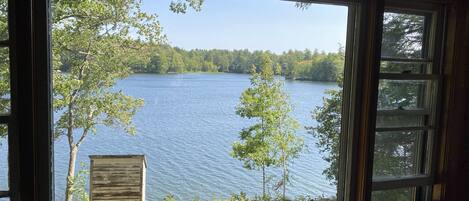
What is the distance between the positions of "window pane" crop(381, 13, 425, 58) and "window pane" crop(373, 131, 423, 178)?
18.9 inches

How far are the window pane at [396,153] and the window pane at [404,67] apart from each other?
0.37 m

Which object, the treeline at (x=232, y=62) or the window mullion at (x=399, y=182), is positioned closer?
the window mullion at (x=399, y=182)

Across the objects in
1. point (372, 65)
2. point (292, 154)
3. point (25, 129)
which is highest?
point (372, 65)

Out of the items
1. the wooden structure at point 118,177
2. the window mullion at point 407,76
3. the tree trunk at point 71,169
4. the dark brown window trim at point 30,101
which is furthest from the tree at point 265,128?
the dark brown window trim at point 30,101

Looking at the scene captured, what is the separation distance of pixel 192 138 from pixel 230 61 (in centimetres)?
87

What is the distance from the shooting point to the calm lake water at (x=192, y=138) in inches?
138

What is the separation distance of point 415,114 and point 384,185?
0.47 metres

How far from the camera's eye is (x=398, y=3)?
6.99 feet

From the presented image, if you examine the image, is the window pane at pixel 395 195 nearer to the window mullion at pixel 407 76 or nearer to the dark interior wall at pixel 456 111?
the dark interior wall at pixel 456 111

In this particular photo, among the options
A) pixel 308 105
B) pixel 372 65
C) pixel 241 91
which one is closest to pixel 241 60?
pixel 241 91

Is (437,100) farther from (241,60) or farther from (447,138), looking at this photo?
(241,60)

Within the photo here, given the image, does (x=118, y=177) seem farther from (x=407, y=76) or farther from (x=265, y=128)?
(x=407, y=76)

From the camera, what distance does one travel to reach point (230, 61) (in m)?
3.44

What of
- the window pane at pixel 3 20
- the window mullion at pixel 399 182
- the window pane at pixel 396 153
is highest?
the window pane at pixel 3 20
